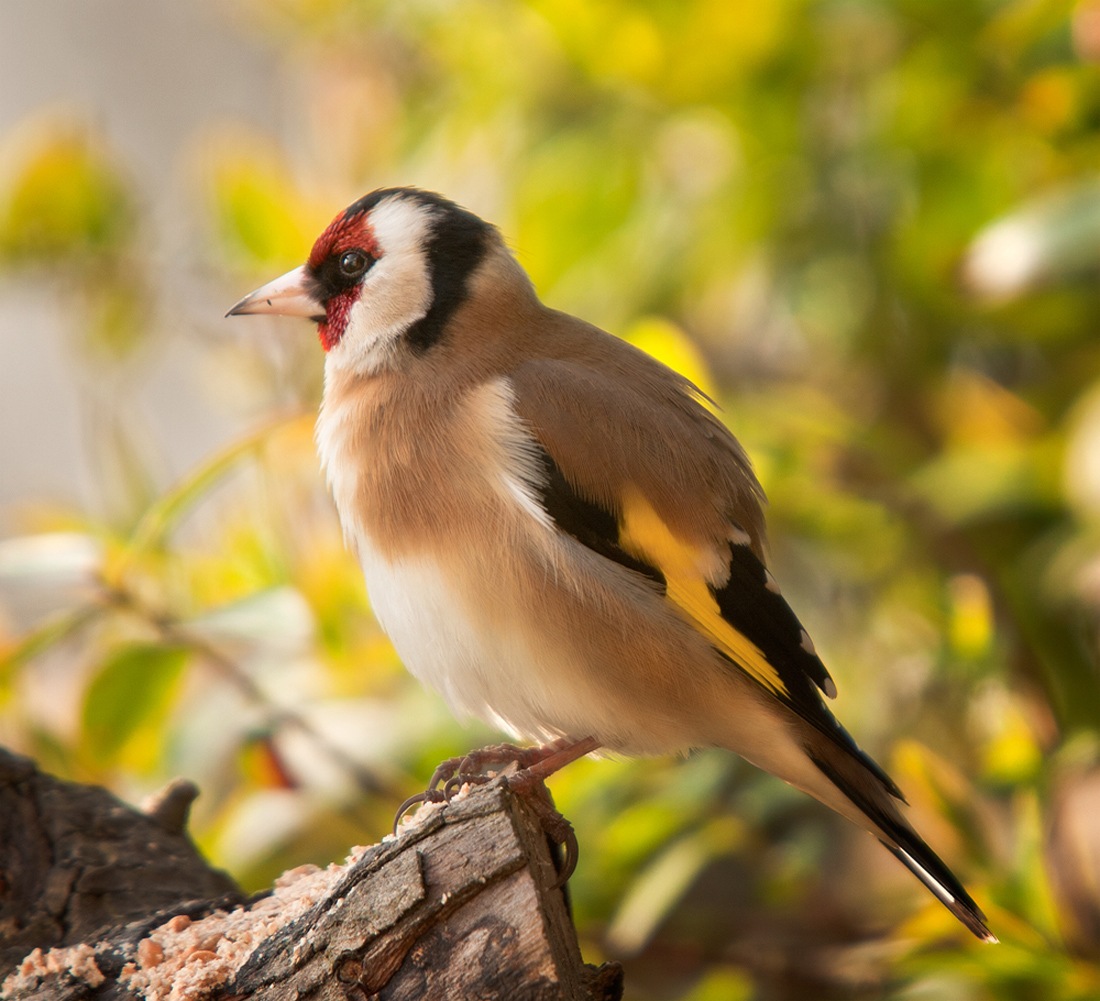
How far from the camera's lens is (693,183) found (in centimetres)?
282

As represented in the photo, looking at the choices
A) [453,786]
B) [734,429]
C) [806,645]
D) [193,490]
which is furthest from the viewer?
[734,429]

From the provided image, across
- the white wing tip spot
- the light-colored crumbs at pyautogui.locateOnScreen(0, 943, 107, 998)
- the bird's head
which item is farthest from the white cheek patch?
the light-colored crumbs at pyautogui.locateOnScreen(0, 943, 107, 998)

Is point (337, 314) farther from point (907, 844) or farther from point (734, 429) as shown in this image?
point (907, 844)

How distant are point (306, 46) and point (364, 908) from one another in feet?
10.5

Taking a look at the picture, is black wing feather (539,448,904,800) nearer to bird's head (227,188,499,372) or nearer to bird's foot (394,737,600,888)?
bird's foot (394,737,600,888)

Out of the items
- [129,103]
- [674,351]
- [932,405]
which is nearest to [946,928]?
[674,351]

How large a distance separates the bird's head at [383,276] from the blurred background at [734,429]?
0.24m

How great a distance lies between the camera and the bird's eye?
61.8 inches

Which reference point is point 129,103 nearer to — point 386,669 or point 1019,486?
point 386,669

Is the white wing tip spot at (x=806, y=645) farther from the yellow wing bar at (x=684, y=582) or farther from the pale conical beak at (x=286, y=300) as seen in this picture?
the pale conical beak at (x=286, y=300)

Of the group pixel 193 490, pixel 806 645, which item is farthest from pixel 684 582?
pixel 193 490

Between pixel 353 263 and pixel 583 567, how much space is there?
1.94 ft

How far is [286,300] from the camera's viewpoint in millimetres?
1569

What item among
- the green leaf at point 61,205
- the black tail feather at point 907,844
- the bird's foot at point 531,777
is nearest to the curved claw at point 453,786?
the bird's foot at point 531,777
